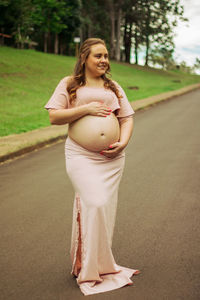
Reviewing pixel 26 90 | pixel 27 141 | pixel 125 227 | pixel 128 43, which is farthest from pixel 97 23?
pixel 125 227

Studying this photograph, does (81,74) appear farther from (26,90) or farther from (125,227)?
(26,90)

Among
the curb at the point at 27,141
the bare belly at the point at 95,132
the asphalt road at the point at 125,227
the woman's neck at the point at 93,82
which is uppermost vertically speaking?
the woman's neck at the point at 93,82

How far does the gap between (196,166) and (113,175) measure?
16.9ft

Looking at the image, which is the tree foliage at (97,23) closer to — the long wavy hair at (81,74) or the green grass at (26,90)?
the green grass at (26,90)

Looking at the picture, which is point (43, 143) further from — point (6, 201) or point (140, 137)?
point (6, 201)

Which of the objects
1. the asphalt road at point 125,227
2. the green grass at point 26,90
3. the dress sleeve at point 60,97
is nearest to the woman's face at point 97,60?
the dress sleeve at point 60,97

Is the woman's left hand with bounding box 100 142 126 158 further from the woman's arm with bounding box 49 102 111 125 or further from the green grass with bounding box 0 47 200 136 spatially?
the green grass with bounding box 0 47 200 136

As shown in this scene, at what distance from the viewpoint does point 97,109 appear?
11.5 feet

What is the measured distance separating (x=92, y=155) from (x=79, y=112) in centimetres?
38

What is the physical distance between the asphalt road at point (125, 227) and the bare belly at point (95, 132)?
1201mm

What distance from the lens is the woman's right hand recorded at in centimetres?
349

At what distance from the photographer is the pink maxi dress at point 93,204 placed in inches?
135

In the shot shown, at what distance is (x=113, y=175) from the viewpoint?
362 cm

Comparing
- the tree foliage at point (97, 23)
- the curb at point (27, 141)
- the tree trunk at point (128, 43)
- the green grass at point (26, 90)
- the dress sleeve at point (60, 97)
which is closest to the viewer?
the dress sleeve at point (60, 97)
